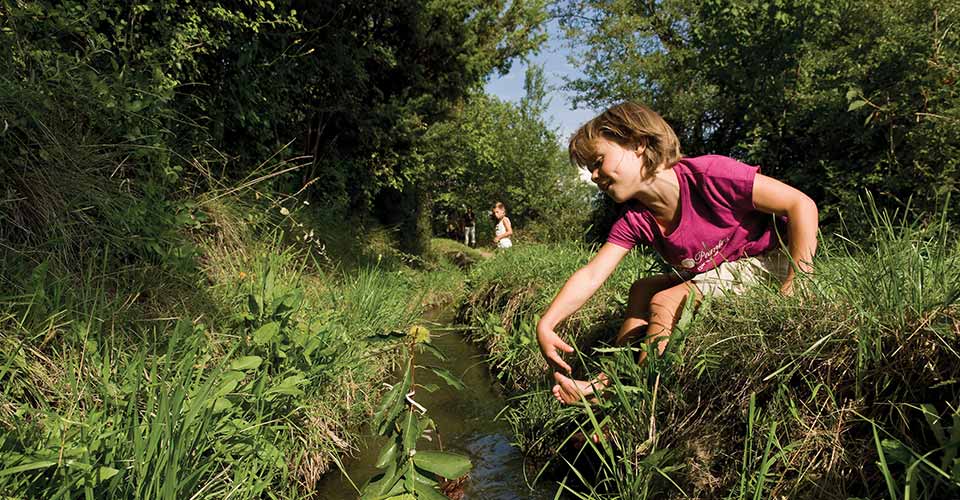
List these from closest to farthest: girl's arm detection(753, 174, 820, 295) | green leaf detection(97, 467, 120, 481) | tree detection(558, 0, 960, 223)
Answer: green leaf detection(97, 467, 120, 481), girl's arm detection(753, 174, 820, 295), tree detection(558, 0, 960, 223)

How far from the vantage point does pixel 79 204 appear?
9.41 ft

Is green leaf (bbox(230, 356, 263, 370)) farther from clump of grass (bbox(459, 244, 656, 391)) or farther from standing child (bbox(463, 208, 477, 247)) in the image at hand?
standing child (bbox(463, 208, 477, 247))

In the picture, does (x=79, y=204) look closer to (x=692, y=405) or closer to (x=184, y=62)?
(x=184, y=62)

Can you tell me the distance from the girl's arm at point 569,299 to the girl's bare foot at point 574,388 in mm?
87

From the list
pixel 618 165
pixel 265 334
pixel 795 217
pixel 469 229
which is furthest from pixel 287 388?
pixel 469 229

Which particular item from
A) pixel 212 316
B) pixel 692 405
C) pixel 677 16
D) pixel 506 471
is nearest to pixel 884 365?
pixel 692 405

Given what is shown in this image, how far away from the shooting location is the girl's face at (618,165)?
2.43m

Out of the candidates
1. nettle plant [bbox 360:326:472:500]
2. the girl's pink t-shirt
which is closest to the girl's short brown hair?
the girl's pink t-shirt

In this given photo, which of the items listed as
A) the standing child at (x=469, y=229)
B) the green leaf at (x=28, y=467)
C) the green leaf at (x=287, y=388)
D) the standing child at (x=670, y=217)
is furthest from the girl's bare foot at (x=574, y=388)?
the standing child at (x=469, y=229)

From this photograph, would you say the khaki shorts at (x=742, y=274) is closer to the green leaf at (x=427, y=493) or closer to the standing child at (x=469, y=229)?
the green leaf at (x=427, y=493)

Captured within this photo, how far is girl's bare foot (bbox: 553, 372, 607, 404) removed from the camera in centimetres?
236

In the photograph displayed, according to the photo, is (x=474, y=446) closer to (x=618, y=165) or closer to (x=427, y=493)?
(x=427, y=493)

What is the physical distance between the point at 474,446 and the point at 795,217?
2177 mm

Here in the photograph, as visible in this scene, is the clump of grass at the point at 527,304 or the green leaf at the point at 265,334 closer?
the green leaf at the point at 265,334
